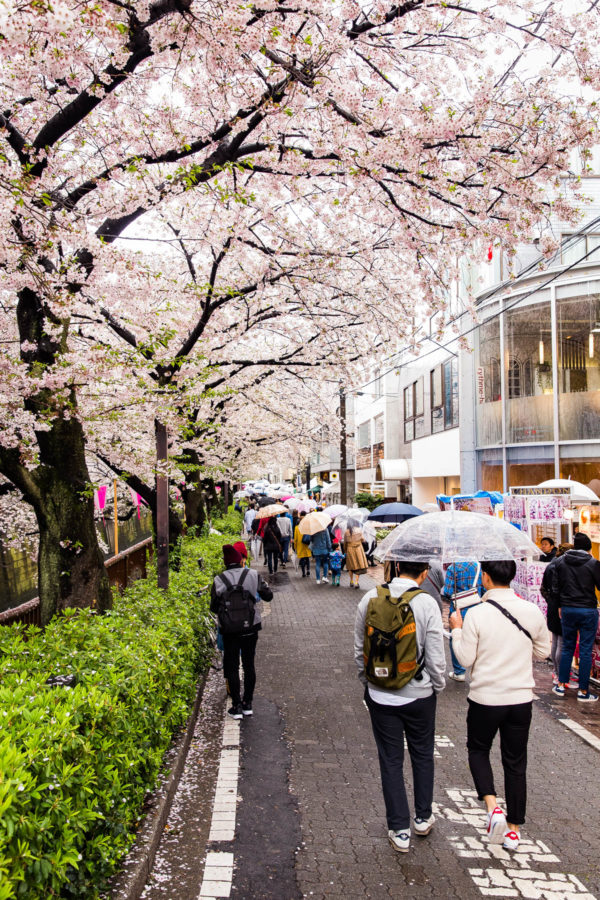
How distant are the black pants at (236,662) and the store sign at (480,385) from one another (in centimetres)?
1669

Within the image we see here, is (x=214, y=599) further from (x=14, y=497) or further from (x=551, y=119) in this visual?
(x=14, y=497)

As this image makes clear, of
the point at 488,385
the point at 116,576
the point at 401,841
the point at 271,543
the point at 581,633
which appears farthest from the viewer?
the point at 488,385

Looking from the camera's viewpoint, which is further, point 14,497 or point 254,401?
point 254,401

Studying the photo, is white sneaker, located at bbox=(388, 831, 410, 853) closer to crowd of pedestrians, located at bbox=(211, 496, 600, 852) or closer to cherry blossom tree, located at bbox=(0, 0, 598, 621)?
crowd of pedestrians, located at bbox=(211, 496, 600, 852)

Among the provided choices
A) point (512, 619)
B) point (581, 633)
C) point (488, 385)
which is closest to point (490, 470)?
point (488, 385)

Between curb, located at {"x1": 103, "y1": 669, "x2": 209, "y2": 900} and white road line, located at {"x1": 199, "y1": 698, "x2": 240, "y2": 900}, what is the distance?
1.07 ft

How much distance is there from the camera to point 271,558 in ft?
59.9

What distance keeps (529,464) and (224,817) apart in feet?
54.9

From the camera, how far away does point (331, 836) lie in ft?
13.5

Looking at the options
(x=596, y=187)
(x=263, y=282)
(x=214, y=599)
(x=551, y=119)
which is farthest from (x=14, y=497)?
(x=596, y=187)

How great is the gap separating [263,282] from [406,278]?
9.06 feet

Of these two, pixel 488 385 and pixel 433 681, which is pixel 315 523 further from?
pixel 433 681

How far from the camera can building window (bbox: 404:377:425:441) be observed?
31141 mm

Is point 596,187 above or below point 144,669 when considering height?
above
